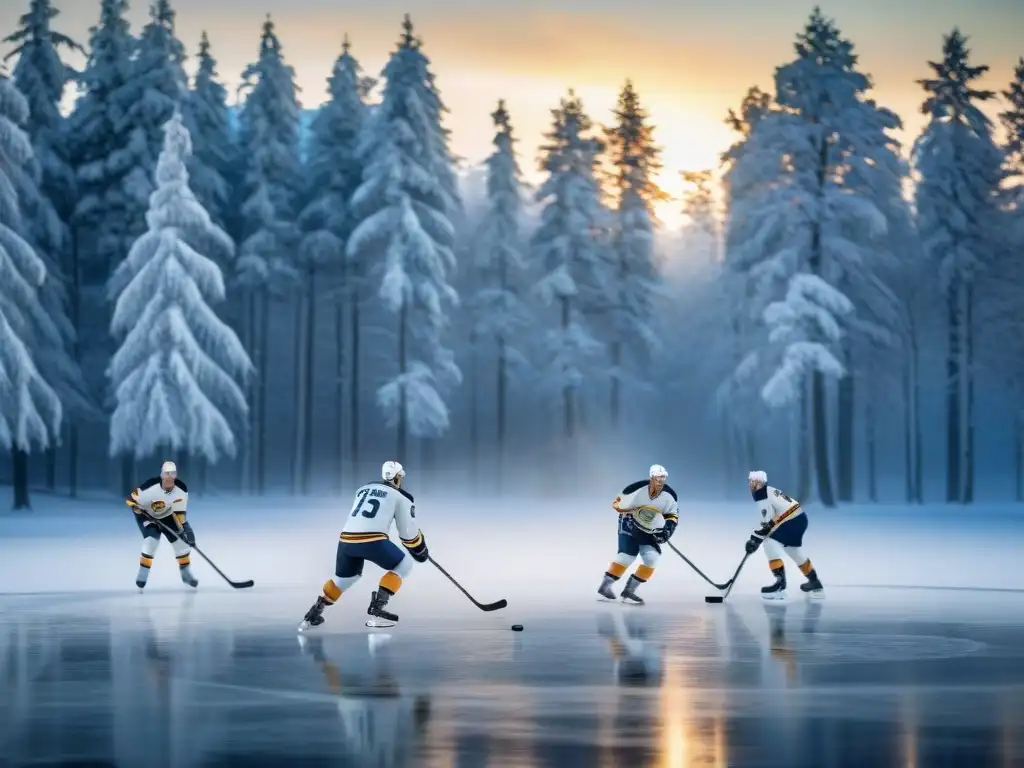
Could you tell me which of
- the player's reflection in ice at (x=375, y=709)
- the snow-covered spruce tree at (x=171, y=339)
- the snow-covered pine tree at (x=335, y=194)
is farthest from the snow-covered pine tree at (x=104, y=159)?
the player's reflection in ice at (x=375, y=709)

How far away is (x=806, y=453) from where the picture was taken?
179 feet

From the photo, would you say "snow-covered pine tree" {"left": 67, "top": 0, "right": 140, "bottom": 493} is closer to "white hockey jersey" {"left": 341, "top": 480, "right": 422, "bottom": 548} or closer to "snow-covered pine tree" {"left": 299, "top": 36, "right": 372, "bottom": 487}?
"snow-covered pine tree" {"left": 299, "top": 36, "right": 372, "bottom": 487}

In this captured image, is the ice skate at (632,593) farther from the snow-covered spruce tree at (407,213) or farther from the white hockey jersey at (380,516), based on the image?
the snow-covered spruce tree at (407,213)

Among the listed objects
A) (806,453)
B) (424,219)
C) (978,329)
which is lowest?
(806,453)

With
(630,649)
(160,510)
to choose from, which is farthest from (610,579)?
(160,510)

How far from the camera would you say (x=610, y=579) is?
21.8 m

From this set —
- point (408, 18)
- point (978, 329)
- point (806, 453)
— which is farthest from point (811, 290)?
point (408, 18)

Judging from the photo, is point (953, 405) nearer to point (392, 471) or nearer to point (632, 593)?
point (632, 593)

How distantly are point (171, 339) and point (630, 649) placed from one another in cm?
3842

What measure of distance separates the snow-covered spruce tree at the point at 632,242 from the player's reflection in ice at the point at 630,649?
50.7m

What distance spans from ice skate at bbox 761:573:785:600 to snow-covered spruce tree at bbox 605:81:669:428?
4791cm

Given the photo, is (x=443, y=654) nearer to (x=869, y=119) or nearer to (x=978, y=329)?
(x=869, y=119)

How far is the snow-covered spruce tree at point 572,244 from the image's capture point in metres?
70.2

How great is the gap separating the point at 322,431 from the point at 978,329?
156ft
